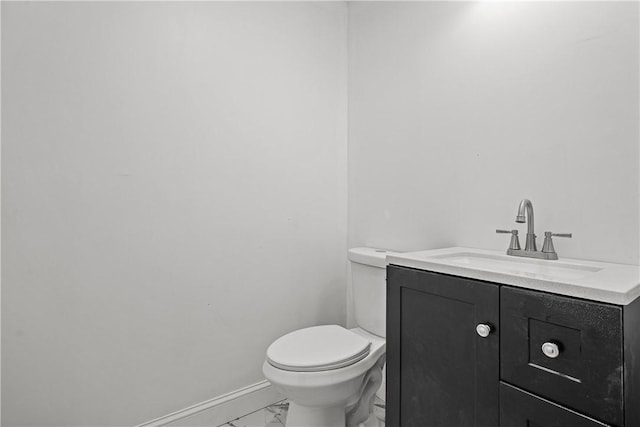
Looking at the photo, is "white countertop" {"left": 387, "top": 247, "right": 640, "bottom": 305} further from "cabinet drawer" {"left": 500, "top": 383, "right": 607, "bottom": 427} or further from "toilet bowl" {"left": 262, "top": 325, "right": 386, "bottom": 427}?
"toilet bowl" {"left": 262, "top": 325, "right": 386, "bottom": 427}

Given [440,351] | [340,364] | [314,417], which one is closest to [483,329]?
[440,351]

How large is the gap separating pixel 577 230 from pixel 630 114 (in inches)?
15.7

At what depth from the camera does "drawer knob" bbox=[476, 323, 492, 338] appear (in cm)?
104

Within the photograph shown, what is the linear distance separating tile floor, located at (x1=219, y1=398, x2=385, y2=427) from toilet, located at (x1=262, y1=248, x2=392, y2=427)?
136mm

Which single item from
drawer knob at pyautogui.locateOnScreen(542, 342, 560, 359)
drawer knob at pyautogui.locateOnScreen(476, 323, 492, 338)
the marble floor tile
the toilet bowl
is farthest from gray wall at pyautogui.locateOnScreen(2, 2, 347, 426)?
drawer knob at pyautogui.locateOnScreen(542, 342, 560, 359)

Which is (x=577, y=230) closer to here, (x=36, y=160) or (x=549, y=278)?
(x=549, y=278)

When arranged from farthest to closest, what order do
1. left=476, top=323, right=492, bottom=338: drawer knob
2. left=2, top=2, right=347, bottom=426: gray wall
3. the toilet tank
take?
the toilet tank < left=2, top=2, right=347, bottom=426: gray wall < left=476, top=323, right=492, bottom=338: drawer knob

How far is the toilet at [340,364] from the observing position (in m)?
1.42

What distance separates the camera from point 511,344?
100cm

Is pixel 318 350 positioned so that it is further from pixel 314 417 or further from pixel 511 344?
pixel 511 344

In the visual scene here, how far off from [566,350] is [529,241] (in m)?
0.51

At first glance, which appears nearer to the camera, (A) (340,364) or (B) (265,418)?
(A) (340,364)

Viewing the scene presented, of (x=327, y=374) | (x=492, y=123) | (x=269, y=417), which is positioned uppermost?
(x=492, y=123)

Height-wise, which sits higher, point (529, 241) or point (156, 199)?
point (156, 199)
